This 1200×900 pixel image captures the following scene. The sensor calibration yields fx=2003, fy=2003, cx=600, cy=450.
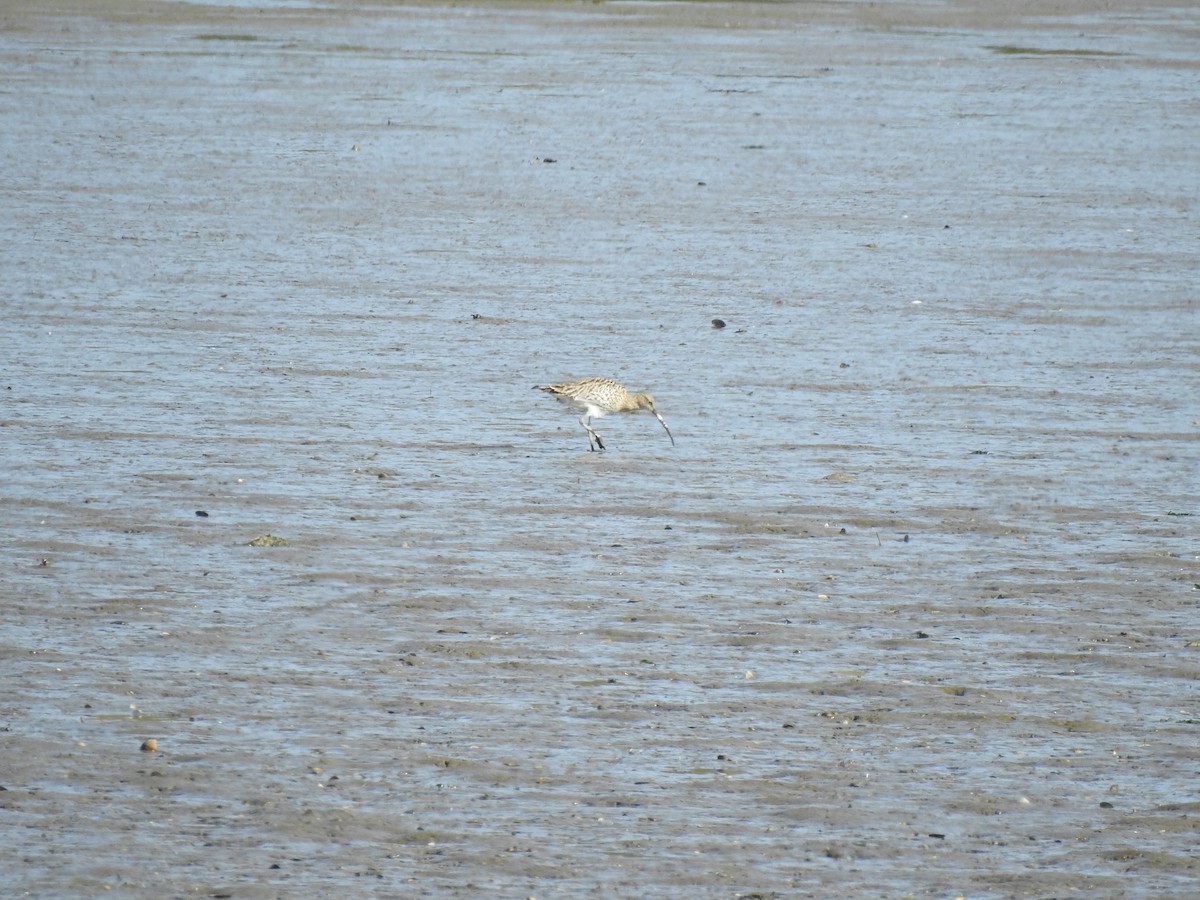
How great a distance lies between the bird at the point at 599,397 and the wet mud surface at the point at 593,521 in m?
0.31

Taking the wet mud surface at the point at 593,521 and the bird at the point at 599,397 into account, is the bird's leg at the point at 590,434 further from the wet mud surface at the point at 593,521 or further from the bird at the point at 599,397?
the wet mud surface at the point at 593,521

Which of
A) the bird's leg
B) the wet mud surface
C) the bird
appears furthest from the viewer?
the bird's leg

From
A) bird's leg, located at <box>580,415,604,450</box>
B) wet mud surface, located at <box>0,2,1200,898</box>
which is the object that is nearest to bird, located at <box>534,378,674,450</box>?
bird's leg, located at <box>580,415,604,450</box>

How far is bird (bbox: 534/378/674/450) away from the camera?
11938 millimetres

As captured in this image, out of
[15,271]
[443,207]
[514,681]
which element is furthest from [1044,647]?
[443,207]

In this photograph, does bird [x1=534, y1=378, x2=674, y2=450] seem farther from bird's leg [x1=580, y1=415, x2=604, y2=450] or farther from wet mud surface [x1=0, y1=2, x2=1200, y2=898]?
wet mud surface [x1=0, y1=2, x2=1200, y2=898]

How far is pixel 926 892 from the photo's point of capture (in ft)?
21.1

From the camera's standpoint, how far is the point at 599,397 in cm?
1195

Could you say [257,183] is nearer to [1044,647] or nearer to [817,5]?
[1044,647]

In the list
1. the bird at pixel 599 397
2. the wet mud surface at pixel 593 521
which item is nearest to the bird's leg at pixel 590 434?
the bird at pixel 599 397

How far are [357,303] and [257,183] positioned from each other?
18.9 ft

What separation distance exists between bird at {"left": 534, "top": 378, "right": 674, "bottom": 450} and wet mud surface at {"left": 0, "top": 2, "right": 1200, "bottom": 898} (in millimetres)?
312

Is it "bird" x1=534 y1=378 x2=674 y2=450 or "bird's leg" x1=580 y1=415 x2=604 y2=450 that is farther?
"bird's leg" x1=580 y1=415 x2=604 y2=450

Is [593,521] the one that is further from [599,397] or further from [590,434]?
[590,434]
